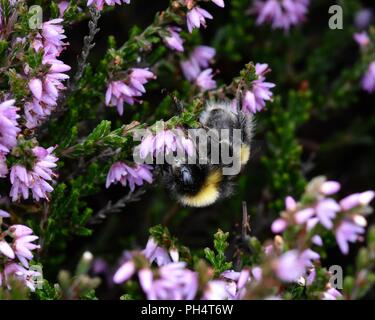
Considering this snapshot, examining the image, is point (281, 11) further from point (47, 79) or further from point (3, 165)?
point (3, 165)

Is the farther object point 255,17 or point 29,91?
point 255,17

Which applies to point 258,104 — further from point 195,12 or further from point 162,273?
point 162,273

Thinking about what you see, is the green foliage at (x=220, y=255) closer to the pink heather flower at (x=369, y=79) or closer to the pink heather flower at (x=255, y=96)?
the pink heather flower at (x=255, y=96)

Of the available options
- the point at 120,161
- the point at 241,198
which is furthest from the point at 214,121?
the point at 241,198

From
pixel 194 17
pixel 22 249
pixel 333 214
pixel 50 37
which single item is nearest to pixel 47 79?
pixel 50 37
